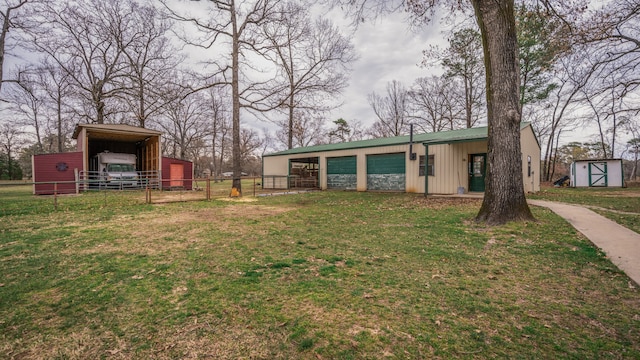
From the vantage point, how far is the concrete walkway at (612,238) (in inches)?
135

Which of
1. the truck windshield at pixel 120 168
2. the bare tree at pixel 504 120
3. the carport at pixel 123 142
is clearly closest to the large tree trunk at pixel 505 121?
the bare tree at pixel 504 120

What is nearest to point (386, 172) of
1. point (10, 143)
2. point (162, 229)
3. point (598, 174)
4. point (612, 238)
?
point (612, 238)

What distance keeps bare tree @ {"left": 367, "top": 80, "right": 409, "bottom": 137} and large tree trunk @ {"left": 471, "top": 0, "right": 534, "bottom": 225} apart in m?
28.3

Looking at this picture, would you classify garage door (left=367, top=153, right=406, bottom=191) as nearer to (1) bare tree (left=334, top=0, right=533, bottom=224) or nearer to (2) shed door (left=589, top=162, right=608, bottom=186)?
(1) bare tree (left=334, top=0, right=533, bottom=224)

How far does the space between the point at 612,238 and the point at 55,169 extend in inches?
894

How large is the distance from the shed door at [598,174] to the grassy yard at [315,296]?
74.1 feet

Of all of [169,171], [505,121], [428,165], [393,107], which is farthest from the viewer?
[393,107]

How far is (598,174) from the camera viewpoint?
2014cm

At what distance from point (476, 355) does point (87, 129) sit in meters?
20.4

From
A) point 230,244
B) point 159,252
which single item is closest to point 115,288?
point 159,252

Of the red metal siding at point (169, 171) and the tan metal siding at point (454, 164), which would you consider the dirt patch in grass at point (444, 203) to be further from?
the red metal siding at point (169, 171)

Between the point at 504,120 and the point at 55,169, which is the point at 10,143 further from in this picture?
the point at 504,120

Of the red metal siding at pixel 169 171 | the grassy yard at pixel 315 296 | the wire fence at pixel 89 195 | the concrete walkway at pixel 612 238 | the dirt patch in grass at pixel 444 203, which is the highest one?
the red metal siding at pixel 169 171

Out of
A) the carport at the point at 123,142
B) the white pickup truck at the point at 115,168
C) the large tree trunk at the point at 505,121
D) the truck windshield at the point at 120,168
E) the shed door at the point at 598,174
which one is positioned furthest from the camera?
the shed door at the point at 598,174
